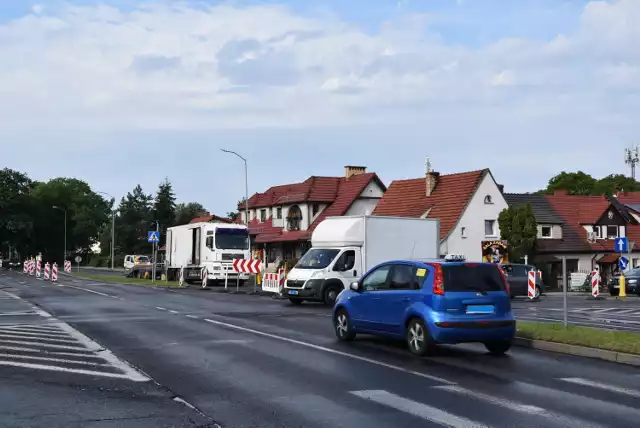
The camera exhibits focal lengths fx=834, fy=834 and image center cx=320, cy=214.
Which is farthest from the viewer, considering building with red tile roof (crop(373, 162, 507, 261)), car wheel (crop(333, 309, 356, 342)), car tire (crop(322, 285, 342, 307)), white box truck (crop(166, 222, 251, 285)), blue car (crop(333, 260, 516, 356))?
building with red tile roof (crop(373, 162, 507, 261))

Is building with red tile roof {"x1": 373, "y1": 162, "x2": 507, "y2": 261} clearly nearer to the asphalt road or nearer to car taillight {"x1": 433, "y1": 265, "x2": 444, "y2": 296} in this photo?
the asphalt road

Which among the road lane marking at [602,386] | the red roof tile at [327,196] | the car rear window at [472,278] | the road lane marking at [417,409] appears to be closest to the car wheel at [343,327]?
the car rear window at [472,278]

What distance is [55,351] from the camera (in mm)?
13016

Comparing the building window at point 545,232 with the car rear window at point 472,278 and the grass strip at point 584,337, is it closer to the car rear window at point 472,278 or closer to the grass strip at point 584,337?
the grass strip at point 584,337

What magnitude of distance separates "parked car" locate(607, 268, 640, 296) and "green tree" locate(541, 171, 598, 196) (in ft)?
221

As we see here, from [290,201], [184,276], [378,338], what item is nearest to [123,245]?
[290,201]

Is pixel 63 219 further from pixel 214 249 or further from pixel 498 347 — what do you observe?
pixel 498 347

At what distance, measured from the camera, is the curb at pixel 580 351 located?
12508 millimetres

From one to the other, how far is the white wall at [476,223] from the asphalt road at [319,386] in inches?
1674

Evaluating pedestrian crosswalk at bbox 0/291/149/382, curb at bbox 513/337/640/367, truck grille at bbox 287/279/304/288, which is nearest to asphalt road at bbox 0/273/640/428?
pedestrian crosswalk at bbox 0/291/149/382

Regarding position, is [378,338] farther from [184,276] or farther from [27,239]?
[27,239]

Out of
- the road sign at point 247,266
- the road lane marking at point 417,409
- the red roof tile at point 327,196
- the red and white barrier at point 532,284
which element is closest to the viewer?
the road lane marking at point 417,409

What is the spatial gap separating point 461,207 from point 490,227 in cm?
354

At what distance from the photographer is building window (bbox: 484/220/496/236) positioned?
196 ft
